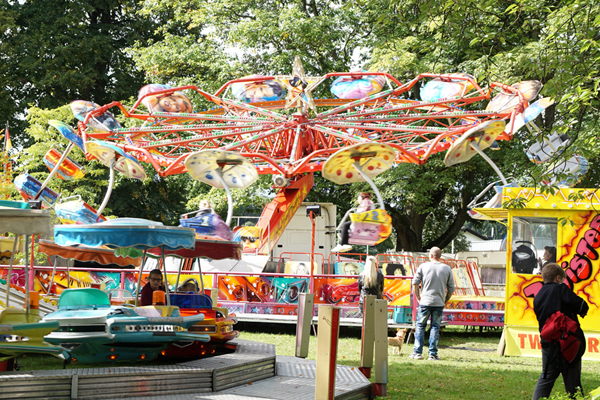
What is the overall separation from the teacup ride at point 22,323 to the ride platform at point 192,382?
32 cm

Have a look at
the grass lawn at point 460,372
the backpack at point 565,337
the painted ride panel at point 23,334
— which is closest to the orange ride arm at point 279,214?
the grass lawn at point 460,372

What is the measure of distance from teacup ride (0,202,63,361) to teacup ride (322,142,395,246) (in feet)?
18.7

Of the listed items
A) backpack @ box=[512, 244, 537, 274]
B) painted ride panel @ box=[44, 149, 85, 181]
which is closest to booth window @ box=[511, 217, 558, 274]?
backpack @ box=[512, 244, 537, 274]

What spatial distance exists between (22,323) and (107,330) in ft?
3.19

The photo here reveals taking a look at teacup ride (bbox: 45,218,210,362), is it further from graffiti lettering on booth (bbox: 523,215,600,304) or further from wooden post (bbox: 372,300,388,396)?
graffiti lettering on booth (bbox: 523,215,600,304)

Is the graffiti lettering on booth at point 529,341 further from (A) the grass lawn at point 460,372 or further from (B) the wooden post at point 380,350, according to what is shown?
(B) the wooden post at point 380,350

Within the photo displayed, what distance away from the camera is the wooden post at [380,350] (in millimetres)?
7859

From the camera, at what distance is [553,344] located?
6.78 m

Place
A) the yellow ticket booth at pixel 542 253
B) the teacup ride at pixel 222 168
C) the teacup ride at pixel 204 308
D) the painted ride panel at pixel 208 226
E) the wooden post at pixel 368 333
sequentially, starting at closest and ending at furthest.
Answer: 1. the wooden post at pixel 368 333
2. the teacup ride at pixel 204 308
3. the painted ride panel at pixel 208 226
4. the yellow ticket booth at pixel 542 253
5. the teacup ride at pixel 222 168

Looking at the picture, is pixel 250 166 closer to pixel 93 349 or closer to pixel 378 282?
pixel 378 282

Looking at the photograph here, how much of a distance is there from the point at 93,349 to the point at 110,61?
2534cm

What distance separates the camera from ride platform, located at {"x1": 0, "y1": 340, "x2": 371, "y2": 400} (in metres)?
6.29

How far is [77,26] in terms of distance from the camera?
2939 centimetres

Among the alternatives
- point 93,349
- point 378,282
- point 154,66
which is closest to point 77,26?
point 154,66
